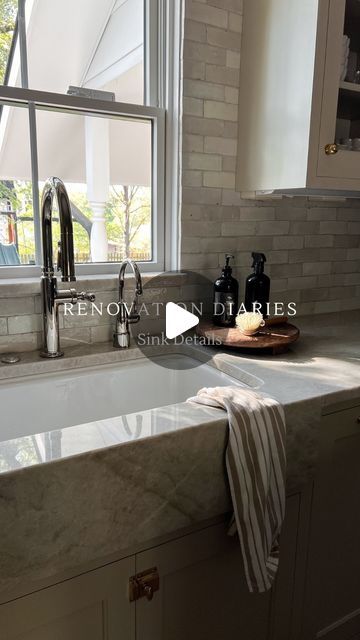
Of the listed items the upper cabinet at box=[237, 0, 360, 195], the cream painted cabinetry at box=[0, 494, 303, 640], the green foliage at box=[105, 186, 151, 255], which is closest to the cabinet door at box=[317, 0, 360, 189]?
the upper cabinet at box=[237, 0, 360, 195]

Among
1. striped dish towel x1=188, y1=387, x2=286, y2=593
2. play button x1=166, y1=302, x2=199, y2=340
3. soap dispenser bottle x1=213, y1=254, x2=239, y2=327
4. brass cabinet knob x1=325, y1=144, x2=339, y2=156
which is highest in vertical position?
brass cabinet knob x1=325, y1=144, x2=339, y2=156

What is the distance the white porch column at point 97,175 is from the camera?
5.08 feet

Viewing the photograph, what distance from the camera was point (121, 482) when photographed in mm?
859

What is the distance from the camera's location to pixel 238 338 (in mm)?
1410

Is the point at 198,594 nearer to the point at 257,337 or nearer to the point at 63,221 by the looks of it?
the point at 257,337

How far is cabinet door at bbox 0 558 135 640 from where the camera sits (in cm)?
85

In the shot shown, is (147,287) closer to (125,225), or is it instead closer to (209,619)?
(125,225)

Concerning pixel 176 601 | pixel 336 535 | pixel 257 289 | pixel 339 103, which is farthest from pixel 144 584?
pixel 339 103

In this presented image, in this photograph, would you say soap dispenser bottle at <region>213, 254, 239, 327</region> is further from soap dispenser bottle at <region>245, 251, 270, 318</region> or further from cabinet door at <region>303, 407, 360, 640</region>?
cabinet door at <region>303, 407, 360, 640</region>

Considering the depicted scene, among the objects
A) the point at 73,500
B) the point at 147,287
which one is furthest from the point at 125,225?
Answer: the point at 73,500

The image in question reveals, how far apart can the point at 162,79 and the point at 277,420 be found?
119 cm

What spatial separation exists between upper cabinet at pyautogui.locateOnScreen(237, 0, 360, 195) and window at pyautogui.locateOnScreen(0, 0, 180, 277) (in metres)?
0.27

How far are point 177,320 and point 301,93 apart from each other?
0.80 metres

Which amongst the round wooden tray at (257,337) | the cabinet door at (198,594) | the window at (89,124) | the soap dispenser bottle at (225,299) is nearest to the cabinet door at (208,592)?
the cabinet door at (198,594)
